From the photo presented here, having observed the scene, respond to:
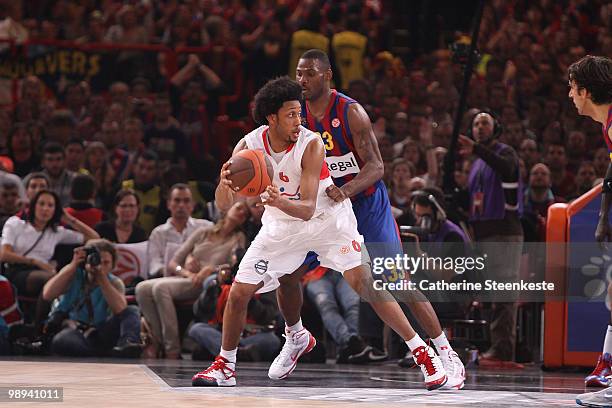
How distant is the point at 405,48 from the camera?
1498 centimetres

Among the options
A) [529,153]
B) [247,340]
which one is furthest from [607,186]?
[529,153]

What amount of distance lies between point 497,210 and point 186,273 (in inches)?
105

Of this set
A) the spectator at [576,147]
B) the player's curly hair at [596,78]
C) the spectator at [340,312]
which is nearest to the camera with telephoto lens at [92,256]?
the spectator at [340,312]

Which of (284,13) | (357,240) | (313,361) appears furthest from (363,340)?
(284,13)

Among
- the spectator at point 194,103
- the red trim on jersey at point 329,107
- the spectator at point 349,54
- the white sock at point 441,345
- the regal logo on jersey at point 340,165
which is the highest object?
the spectator at point 349,54

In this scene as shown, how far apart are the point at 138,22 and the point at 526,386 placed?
8.44 m

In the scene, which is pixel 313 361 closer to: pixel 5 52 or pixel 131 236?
pixel 131 236

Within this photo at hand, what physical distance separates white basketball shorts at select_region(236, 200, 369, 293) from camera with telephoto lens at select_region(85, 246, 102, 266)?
113 inches

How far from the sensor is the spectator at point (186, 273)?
29.9ft

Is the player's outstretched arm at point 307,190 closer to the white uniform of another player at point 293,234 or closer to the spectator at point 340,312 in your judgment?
the white uniform of another player at point 293,234

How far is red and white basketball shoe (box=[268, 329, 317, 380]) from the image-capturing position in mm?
6836

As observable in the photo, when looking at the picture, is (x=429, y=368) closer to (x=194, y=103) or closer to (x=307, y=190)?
(x=307, y=190)

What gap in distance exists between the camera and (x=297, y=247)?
20.8 ft

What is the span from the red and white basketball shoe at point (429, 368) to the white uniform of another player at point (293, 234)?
64 centimetres
